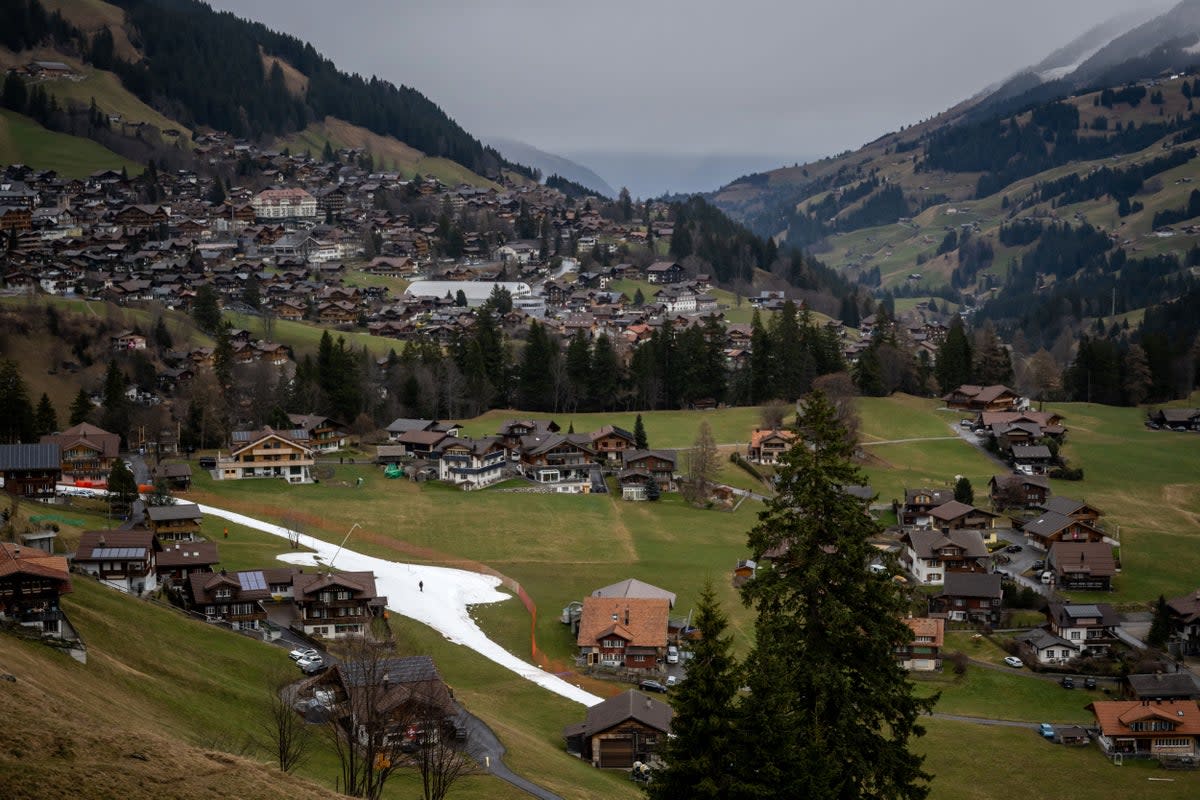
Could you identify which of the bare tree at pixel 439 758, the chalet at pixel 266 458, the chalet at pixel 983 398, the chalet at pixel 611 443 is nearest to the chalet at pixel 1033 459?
the chalet at pixel 983 398

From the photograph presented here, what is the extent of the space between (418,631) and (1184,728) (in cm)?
2583

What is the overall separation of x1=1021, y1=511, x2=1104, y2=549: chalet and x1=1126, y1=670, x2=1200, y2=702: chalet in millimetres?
16030

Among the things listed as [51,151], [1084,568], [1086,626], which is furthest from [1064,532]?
[51,151]

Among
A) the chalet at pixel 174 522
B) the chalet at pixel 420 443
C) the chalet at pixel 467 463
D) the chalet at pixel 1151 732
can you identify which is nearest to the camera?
the chalet at pixel 1151 732

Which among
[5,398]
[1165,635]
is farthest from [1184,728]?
[5,398]

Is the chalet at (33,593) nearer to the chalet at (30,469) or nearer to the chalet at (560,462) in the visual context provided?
the chalet at (30,469)

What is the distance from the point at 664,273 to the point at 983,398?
191 ft

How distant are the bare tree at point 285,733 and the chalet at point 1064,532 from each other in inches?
1551

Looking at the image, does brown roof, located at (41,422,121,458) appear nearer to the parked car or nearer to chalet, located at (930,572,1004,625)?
the parked car

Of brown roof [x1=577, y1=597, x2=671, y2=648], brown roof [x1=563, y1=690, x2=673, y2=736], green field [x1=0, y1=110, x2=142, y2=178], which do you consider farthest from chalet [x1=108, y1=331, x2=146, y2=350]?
green field [x1=0, y1=110, x2=142, y2=178]

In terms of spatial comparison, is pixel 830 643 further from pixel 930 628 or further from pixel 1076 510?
pixel 1076 510

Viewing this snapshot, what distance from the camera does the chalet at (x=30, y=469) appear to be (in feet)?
147

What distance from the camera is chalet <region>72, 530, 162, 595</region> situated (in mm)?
35281

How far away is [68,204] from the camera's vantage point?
122m
